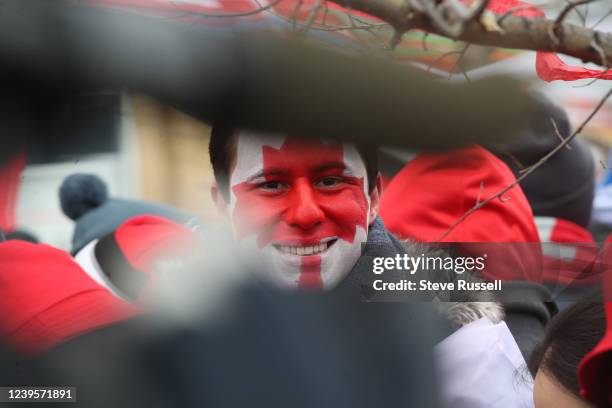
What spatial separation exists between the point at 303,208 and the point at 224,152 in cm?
18

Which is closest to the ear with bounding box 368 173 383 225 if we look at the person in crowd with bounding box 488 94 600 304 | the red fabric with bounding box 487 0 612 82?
the person in crowd with bounding box 488 94 600 304

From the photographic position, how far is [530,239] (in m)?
1.91

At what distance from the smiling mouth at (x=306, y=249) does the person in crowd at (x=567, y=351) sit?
0.45 m

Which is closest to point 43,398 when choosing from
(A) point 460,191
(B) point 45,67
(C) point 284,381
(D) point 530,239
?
(C) point 284,381

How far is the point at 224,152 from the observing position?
5.01 ft

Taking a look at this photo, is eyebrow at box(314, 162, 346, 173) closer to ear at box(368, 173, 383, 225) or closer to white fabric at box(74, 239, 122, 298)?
ear at box(368, 173, 383, 225)

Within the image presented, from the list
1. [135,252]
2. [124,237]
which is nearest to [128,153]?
[135,252]

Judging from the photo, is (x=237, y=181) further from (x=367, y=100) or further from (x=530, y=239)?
(x=530, y=239)

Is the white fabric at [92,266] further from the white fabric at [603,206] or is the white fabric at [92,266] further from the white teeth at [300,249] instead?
the white fabric at [603,206]

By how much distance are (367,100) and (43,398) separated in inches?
30.8

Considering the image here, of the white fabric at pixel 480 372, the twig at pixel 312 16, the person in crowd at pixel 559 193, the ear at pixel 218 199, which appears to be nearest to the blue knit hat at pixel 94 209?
the ear at pixel 218 199

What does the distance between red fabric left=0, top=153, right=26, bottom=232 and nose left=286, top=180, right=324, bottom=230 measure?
0.48 metres

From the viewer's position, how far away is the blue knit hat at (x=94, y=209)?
1663 mm

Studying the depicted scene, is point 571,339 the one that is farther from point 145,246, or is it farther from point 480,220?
point 145,246
